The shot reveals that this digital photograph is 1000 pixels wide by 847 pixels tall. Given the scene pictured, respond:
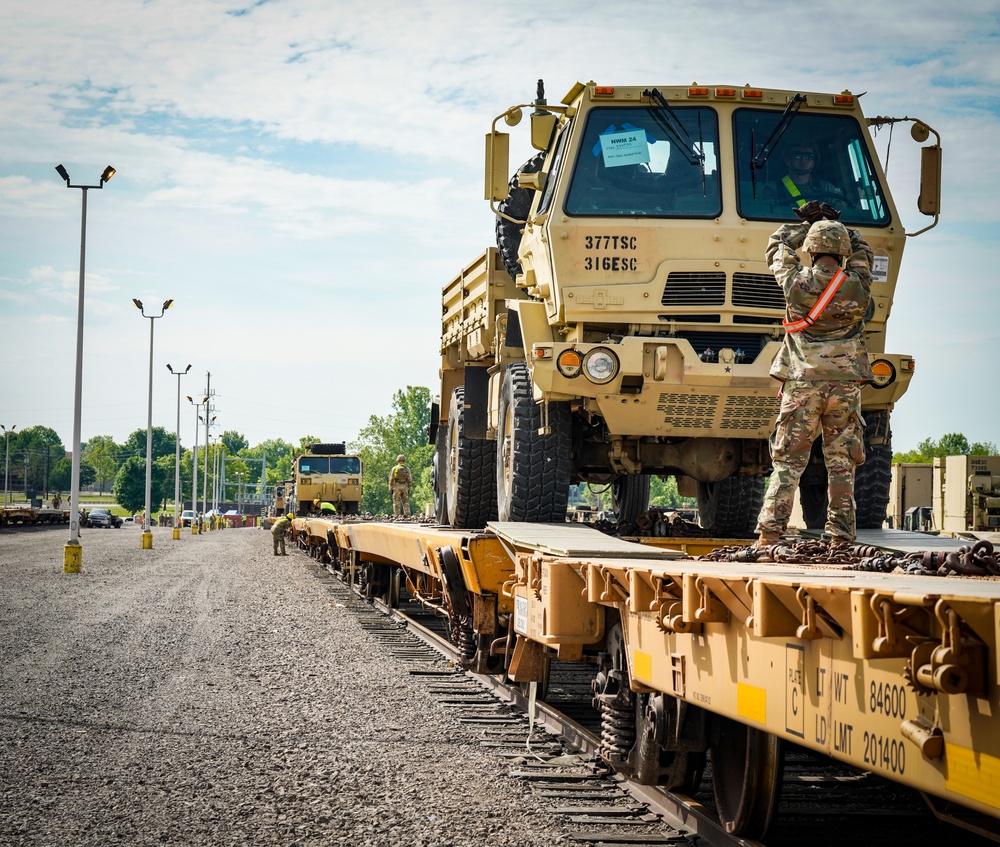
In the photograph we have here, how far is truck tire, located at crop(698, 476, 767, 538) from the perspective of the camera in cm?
1014

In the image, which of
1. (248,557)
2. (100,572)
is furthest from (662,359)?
Answer: (248,557)

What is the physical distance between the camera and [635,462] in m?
8.77

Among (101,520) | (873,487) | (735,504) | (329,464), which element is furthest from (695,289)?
(101,520)

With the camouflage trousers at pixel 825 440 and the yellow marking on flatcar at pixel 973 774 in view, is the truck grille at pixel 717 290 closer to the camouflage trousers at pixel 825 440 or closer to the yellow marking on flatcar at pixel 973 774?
the camouflage trousers at pixel 825 440

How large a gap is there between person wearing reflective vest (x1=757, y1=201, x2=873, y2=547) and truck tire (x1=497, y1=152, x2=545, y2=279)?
349 centimetres

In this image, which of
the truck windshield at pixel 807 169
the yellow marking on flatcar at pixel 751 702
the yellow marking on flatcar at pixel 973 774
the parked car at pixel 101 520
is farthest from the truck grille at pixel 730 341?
the parked car at pixel 101 520

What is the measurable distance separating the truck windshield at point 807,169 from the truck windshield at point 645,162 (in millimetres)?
222

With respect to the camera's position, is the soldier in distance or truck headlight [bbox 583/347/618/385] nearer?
truck headlight [bbox 583/347/618/385]

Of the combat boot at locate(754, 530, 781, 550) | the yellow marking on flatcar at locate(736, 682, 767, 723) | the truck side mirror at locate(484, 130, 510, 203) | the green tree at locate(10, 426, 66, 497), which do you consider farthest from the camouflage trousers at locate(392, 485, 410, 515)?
the green tree at locate(10, 426, 66, 497)

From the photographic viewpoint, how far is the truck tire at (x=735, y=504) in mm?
10141

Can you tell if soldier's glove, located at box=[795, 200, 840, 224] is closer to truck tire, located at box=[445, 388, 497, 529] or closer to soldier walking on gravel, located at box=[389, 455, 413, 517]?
truck tire, located at box=[445, 388, 497, 529]

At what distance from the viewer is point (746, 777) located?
478cm

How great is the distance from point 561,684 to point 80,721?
3.65m

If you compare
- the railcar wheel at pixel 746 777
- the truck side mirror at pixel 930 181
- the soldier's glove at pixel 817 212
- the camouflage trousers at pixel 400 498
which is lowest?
the railcar wheel at pixel 746 777
